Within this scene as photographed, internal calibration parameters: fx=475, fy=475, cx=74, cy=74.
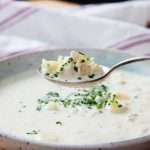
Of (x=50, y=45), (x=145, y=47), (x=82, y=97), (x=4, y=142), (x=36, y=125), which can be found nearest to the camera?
(x=4, y=142)

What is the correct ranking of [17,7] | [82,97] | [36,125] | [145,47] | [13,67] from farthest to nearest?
[17,7]
[145,47]
[13,67]
[82,97]
[36,125]

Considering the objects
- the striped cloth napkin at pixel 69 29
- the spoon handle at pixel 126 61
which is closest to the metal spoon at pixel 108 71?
the spoon handle at pixel 126 61

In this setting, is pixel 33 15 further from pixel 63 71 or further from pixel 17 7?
pixel 63 71

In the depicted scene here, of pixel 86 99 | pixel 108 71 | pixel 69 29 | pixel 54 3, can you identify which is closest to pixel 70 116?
pixel 86 99

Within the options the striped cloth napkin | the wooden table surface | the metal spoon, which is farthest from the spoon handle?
the wooden table surface

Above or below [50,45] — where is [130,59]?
above

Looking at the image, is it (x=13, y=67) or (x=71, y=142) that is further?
(x=13, y=67)

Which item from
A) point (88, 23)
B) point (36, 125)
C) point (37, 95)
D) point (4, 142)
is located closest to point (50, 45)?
point (88, 23)
